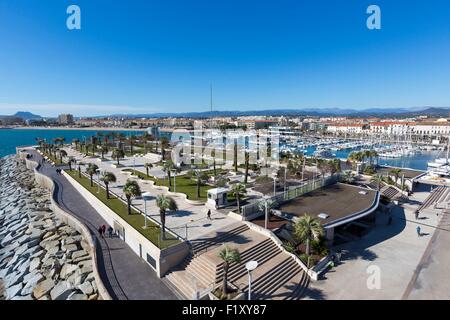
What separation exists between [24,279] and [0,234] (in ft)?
46.6

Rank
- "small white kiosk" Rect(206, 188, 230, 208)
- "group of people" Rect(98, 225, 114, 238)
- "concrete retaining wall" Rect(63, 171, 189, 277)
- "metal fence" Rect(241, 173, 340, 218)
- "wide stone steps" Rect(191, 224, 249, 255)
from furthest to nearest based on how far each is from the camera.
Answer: "small white kiosk" Rect(206, 188, 230, 208) < "metal fence" Rect(241, 173, 340, 218) < "group of people" Rect(98, 225, 114, 238) < "wide stone steps" Rect(191, 224, 249, 255) < "concrete retaining wall" Rect(63, 171, 189, 277)

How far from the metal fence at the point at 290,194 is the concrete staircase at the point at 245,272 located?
401cm

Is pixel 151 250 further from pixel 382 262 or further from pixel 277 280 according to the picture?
pixel 382 262

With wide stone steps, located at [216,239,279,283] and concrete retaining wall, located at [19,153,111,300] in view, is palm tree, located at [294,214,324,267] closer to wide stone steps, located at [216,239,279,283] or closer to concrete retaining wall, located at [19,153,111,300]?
wide stone steps, located at [216,239,279,283]

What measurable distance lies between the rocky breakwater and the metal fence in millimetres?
14544

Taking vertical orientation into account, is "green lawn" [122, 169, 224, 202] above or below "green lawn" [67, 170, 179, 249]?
above

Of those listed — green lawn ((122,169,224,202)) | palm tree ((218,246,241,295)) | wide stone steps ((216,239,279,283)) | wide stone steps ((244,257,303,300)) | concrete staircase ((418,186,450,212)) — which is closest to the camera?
palm tree ((218,246,241,295))

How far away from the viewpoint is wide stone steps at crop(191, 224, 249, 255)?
2031cm

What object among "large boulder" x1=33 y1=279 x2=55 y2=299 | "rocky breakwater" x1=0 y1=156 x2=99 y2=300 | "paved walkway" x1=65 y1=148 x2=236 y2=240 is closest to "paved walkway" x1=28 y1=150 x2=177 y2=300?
"rocky breakwater" x1=0 y1=156 x2=99 y2=300

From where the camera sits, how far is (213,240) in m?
21.4

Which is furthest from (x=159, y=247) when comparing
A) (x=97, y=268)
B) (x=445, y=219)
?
(x=445, y=219)

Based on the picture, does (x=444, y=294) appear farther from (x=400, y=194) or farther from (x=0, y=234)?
(x=0, y=234)
